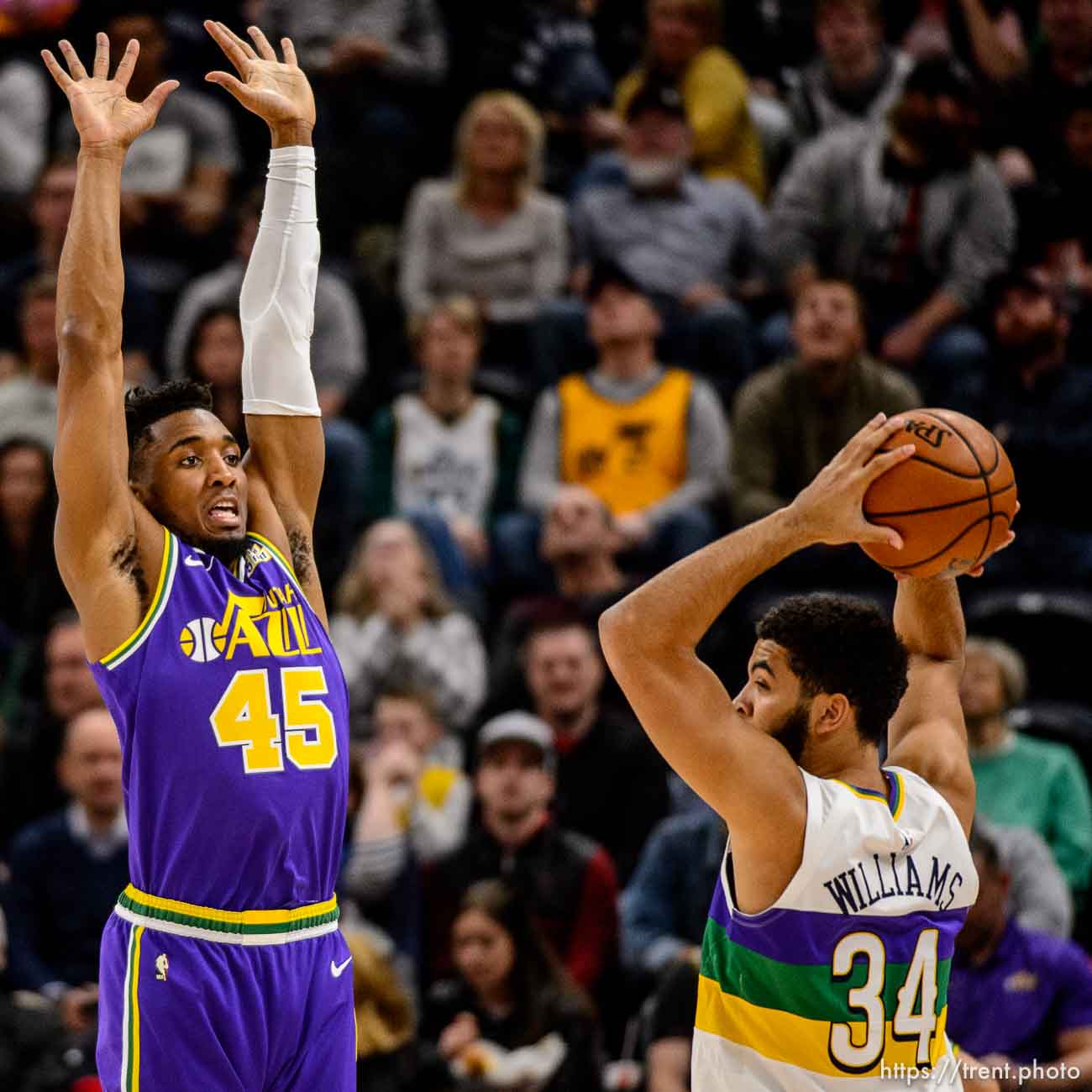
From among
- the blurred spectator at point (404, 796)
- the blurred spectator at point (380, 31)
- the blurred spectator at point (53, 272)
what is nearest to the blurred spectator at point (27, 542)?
the blurred spectator at point (53, 272)

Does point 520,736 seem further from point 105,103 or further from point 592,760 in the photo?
point 105,103

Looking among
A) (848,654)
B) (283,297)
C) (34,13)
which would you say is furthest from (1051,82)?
(848,654)

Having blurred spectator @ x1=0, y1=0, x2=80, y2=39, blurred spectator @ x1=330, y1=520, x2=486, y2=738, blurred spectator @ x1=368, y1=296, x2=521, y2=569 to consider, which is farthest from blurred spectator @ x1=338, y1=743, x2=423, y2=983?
blurred spectator @ x1=0, y1=0, x2=80, y2=39

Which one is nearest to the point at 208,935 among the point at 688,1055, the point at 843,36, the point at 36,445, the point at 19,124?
the point at 688,1055

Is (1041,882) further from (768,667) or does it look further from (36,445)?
(36,445)

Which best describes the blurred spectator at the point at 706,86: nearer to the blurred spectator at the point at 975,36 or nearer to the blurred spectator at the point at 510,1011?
the blurred spectator at the point at 975,36

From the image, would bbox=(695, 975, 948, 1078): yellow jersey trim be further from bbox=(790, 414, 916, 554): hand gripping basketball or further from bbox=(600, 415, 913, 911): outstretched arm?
bbox=(790, 414, 916, 554): hand gripping basketball

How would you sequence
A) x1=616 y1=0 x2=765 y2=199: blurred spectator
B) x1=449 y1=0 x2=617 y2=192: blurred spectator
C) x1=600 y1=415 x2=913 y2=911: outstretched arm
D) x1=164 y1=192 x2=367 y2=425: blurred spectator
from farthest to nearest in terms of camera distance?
x1=449 y1=0 x2=617 y2=192: blurred spectator
x1=616 y1=0 x2=765 y2=199: blurred spectator
x1=164 y1=192 x2=367 y2=425: blurred spectator
x1=600 y1=415 x2=913 y2=911: outstretched arm

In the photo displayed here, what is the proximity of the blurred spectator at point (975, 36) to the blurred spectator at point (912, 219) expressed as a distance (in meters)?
0.56

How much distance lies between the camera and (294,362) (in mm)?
4629

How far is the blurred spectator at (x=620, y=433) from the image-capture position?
9344 mm

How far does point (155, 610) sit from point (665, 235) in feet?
21.7

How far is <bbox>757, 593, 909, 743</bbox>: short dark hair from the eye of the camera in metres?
4.10

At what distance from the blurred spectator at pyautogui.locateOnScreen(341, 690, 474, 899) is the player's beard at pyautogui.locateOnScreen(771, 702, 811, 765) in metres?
3.50
